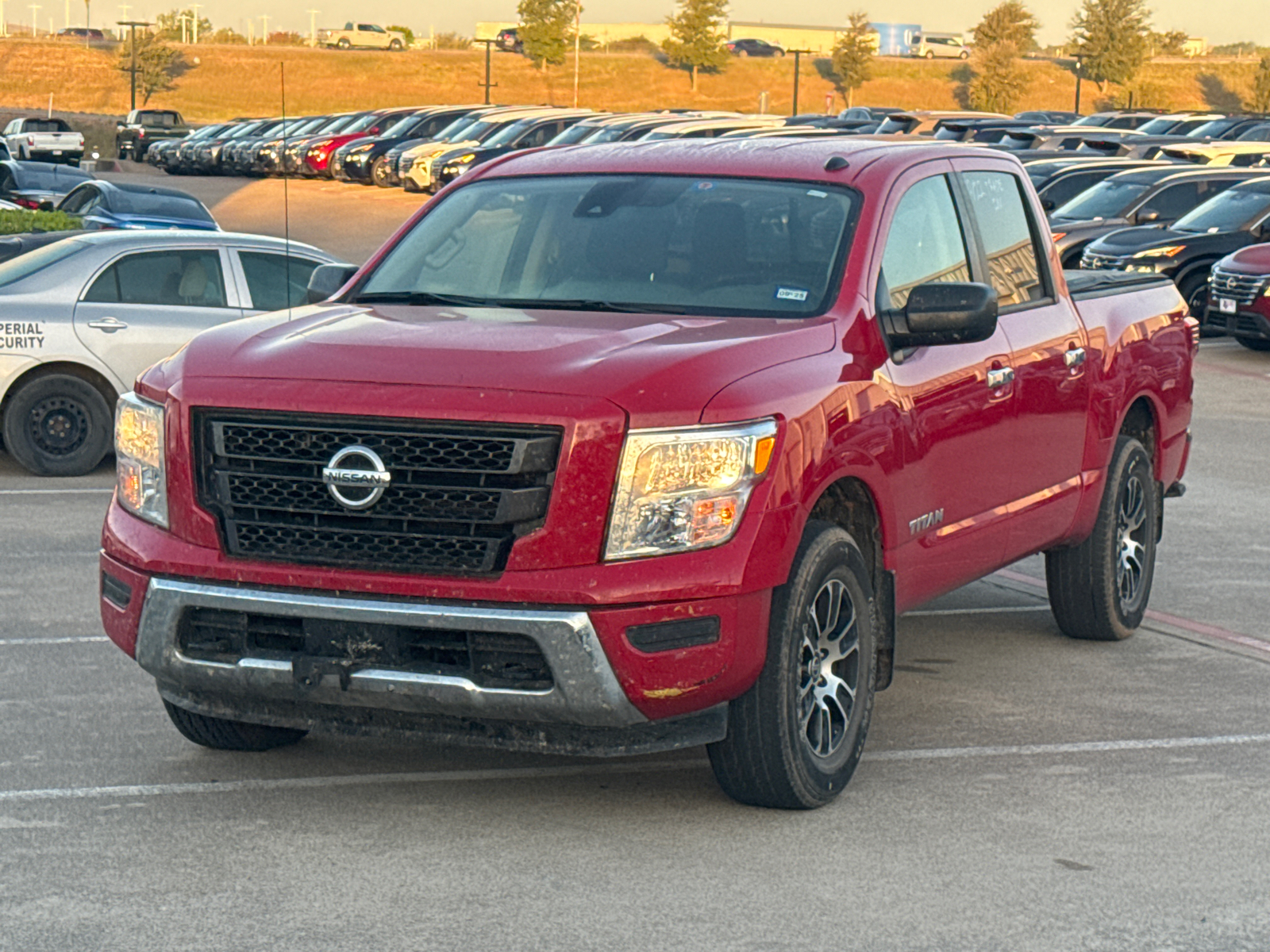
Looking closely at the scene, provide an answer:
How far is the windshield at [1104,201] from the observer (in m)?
26.6

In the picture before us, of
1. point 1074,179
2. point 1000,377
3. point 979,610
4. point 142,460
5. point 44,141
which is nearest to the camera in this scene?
point 142,460

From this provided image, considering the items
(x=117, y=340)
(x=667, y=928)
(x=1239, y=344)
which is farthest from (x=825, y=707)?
(x=1239, y=344)

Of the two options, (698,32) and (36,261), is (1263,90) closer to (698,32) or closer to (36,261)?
(698,32)

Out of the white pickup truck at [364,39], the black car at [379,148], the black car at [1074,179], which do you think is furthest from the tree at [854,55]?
the black car at [1074,179]

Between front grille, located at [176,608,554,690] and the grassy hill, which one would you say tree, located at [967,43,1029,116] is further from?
front grille, located at [176,608,554,690]

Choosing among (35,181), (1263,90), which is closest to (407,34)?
(1263,90)

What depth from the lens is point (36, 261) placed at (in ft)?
41.8

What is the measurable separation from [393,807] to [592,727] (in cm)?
75

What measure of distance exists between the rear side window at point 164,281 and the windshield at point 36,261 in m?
0.34

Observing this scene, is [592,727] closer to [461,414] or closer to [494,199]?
[461,414]

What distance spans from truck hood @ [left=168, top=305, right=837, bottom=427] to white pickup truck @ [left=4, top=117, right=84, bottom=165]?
154ft

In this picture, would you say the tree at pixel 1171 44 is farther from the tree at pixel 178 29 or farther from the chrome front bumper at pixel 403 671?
the chrome front bumper at pixel 403 671

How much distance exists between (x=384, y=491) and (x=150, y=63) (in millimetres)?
103653

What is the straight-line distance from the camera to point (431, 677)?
5160 millimetres
